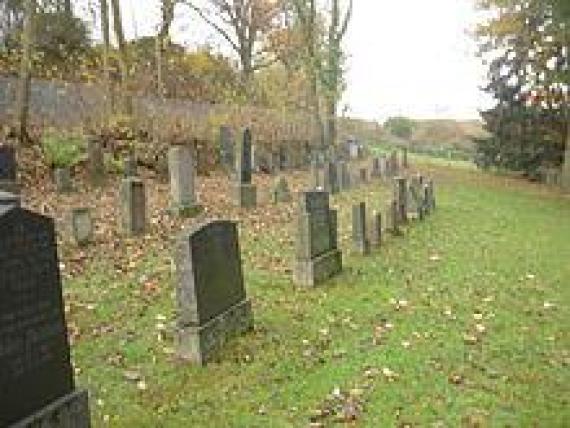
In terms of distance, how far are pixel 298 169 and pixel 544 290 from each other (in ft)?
61.6

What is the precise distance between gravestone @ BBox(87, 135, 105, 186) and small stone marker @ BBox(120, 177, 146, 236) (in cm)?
586

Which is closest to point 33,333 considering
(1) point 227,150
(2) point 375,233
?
(2) point 375,233

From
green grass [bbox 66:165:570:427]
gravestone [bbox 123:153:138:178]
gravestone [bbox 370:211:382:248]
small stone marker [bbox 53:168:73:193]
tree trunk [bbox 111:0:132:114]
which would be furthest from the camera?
tree trunk [bbox 111:0:132:114]

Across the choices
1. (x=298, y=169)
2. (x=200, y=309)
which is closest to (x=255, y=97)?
(x=298, y=169)

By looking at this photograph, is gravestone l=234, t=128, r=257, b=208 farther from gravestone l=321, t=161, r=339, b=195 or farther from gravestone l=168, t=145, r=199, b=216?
gravestone l=321, t=161, r=339, b=195

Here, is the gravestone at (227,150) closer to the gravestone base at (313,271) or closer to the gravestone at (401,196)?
the gravestone at (401,196)

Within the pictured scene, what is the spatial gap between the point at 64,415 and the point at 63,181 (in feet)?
42.9

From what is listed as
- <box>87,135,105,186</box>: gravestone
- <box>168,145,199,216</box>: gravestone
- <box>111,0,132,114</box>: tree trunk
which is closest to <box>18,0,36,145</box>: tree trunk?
<box>87,135,105,186</box>: gravestone

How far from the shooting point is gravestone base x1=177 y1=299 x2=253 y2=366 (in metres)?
8.31

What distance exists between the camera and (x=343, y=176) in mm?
24312

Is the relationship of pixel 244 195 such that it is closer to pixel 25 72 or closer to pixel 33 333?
pixel 25 72

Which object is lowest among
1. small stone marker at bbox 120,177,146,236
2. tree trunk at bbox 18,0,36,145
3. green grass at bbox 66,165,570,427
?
green grass at bbox 66,165,570,427

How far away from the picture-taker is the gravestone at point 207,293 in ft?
27.5

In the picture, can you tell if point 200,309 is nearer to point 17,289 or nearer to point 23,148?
point 17,289
